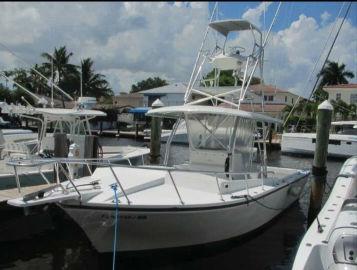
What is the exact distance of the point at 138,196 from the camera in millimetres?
9164

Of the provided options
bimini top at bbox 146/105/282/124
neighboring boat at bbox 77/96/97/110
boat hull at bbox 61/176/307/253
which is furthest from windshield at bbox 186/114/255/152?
neighboring boat at bbox 77/96/97/110

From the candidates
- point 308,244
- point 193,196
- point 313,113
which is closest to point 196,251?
point 193,196

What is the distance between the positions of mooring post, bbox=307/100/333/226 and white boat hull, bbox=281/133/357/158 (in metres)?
17.0

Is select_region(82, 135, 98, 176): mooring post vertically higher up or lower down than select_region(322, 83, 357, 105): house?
lower down

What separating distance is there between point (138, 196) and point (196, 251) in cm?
172

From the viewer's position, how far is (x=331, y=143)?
30406 millimetres

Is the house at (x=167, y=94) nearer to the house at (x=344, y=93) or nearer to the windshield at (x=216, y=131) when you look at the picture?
the house at (x=344, y=93)

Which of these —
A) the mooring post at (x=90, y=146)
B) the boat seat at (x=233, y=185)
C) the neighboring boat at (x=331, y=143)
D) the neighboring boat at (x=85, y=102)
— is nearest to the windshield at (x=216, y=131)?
the boat seat at (x=233, y=185)

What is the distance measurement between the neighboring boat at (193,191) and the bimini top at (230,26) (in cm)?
3

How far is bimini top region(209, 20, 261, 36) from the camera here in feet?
38.9

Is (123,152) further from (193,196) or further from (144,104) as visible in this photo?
(144,104)

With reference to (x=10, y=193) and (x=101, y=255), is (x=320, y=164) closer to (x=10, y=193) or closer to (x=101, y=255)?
(x=101, y=255)

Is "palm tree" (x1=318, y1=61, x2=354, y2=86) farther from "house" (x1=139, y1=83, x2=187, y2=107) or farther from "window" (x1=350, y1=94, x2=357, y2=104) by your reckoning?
"house" (x1=139, y1=83, x2=187, y2=107)

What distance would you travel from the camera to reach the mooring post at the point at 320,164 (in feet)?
39.4
